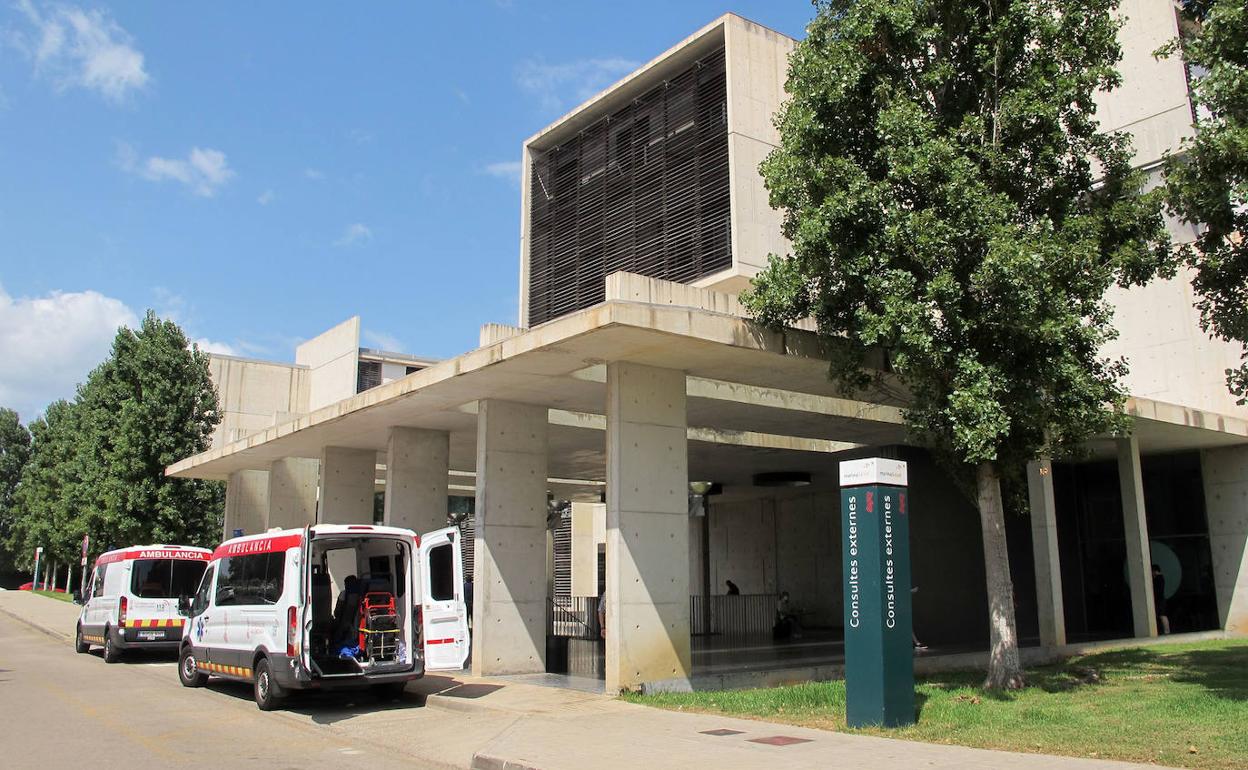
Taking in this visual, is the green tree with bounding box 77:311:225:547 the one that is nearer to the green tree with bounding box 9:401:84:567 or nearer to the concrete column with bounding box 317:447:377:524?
the green tree with bounding box 9:401:84:567

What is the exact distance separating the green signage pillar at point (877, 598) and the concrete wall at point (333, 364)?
35612 millimetres

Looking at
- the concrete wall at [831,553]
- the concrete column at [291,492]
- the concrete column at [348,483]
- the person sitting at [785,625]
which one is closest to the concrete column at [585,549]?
the concrete wall at [831,553]

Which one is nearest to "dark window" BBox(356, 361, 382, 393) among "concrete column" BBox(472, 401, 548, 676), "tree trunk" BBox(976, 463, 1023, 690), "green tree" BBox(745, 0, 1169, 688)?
"concrete column" BBox(472, 401, 548, 676)

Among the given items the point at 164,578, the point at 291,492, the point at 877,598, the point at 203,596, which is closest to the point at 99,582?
the point at 164,578

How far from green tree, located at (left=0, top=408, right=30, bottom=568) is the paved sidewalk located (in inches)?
2756

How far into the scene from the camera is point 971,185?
12.1m

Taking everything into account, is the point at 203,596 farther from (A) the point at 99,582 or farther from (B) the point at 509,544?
(A) the point at 99,582

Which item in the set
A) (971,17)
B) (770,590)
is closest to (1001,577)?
(971,17)

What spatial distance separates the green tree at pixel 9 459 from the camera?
71.6 metres

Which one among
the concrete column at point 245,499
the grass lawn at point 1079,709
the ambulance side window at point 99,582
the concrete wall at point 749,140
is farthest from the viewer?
the concrete column at point 245,499

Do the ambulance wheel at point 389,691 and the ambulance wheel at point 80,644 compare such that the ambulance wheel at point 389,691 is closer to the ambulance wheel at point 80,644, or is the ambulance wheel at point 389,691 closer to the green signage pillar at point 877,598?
the green signage pillar at point 877,598

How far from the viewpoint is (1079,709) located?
11008 millimetres

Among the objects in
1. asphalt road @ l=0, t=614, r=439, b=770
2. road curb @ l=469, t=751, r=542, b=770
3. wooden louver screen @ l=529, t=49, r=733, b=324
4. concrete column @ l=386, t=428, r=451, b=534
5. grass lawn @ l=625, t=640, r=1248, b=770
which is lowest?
asphalt road @ l=0, t=614, r=439, b=770

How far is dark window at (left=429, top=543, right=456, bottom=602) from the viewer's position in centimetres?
1312
